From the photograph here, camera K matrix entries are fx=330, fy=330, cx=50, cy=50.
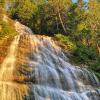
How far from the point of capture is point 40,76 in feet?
69.8

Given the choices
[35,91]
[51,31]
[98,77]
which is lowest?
[51,31]

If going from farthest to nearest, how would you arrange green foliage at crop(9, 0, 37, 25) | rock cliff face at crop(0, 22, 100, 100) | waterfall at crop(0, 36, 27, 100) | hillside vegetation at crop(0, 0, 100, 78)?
1. green foliage at crop(9, 0, 37, 25)
2. hillside vegetation at crop(0, 0, 100, 78)
3. rock cliff face at crop(0, 22, 100, 100)
4. waterfall at crop(0, 36, 27, 100)

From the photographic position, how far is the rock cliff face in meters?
18.9

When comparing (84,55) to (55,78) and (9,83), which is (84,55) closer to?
(55,78)

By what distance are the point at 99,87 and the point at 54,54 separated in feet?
17.2

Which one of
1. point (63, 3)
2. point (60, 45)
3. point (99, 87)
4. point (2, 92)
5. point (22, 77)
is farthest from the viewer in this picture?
point (63, 3)

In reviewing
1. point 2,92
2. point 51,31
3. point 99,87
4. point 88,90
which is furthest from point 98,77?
point 51,31

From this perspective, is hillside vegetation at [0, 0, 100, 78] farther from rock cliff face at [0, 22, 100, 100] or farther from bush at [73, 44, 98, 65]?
rock cliff face at [0, 22, 100, 100]

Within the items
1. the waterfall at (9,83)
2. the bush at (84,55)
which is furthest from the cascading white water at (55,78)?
the bush at (84,55)

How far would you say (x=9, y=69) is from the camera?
68.2ft

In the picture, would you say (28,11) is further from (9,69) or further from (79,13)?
(9,69)

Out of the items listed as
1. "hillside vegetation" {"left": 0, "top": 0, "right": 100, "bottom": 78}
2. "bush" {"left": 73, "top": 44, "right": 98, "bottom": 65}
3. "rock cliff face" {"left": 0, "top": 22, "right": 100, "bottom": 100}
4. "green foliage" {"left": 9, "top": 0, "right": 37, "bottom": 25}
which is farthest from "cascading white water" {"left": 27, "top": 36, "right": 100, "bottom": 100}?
"green foliage" {"left": 9, "top": 0, "right": 37, "bottom": 25}

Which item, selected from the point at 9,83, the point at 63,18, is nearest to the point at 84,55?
the point at 63,18

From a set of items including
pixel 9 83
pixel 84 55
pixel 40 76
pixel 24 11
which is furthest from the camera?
pixel 24 11
